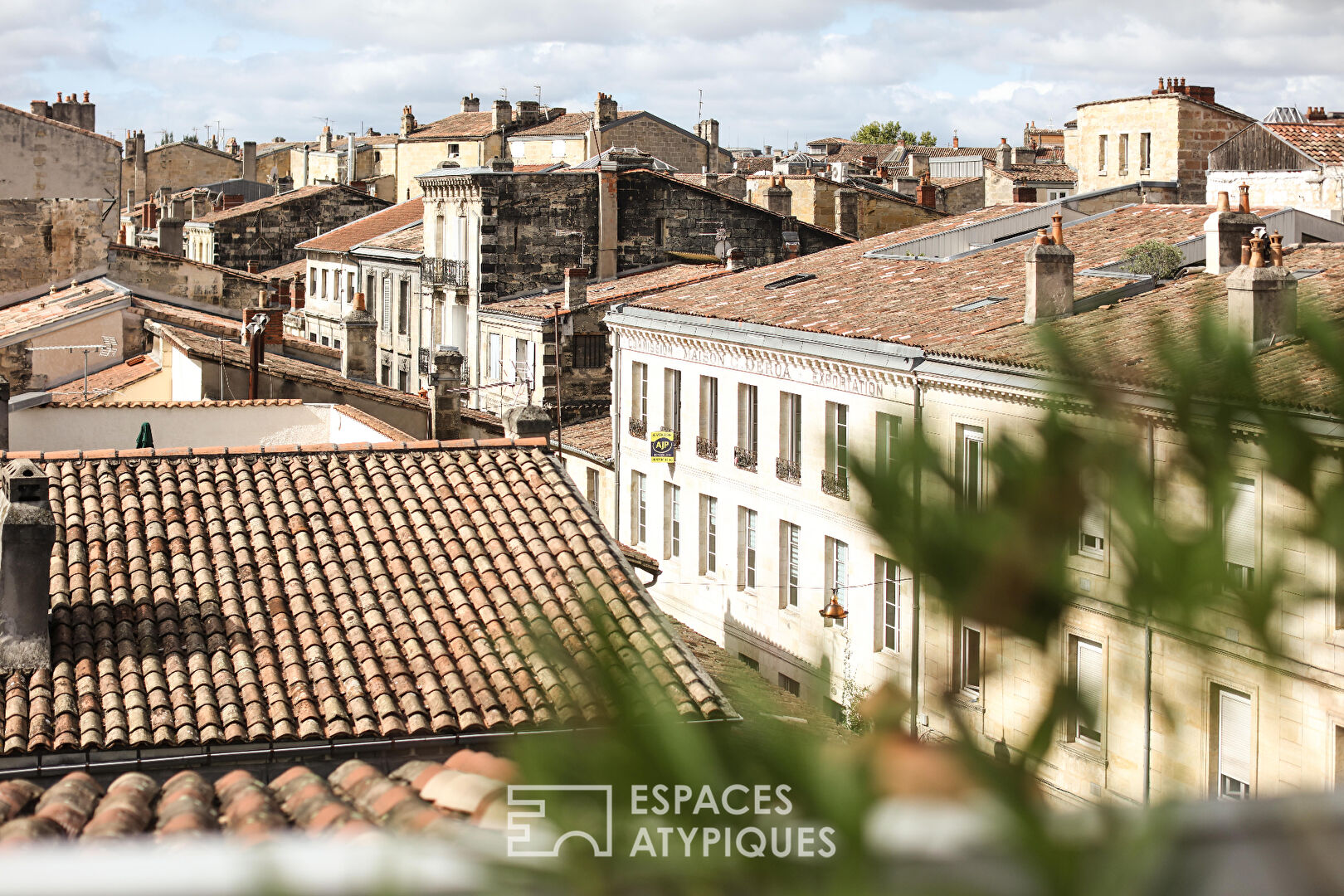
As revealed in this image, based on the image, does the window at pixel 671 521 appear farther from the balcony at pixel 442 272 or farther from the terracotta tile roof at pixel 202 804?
the terracotta tile roof at pixel 202 804

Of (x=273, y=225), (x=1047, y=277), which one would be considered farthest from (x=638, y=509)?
(x=273, y=225)

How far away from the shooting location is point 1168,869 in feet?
4.00

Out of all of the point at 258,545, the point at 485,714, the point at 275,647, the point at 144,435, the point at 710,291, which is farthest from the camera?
the point at 710,291

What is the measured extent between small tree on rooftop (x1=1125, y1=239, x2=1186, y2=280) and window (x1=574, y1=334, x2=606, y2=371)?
13.0 m

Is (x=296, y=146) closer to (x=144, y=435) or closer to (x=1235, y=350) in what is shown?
(x=144, y=435)

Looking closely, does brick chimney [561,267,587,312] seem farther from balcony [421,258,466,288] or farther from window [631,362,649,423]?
balcony [421,258,466,288]

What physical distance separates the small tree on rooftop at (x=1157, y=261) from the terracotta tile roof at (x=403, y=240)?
2239 centimetres

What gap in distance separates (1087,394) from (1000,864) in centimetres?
40

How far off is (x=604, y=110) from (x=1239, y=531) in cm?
5683

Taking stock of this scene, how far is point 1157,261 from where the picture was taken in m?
20.0

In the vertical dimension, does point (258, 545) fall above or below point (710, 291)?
below

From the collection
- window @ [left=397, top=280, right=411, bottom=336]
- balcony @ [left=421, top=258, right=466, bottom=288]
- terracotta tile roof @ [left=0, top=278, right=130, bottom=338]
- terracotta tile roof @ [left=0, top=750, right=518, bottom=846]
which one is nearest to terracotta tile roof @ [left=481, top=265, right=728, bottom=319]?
balcony @ [left=421, top=258, right=466, bottom=288]

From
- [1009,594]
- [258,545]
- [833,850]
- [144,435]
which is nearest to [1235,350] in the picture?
[1009,594]

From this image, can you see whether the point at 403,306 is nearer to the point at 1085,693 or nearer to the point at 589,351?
the point at 589,351
